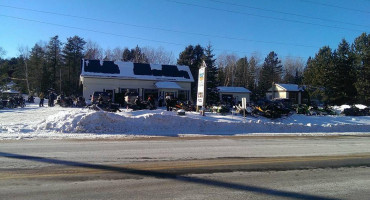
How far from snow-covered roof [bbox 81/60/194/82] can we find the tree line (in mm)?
5555

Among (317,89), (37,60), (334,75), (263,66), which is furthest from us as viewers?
(263,66)

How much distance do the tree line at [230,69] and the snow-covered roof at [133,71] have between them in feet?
18.2

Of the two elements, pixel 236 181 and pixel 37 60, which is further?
pixel 37 60

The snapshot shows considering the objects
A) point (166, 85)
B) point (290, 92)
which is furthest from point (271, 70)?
point (166, 85)

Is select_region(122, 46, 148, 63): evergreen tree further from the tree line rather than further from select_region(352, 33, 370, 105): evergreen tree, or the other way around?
select_region(352, 33, 370, 105): evergreen tree

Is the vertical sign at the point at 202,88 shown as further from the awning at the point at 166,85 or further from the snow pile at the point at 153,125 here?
the awning at the point at 166,85

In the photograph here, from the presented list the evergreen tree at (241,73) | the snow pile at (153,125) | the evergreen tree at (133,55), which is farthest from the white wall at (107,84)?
the evergreen tree at (241,73)

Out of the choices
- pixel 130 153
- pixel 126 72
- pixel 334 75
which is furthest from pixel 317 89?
pixel 130 153

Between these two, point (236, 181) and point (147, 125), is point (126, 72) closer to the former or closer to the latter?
point (147, 125)

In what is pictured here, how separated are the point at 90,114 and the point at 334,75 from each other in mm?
34154

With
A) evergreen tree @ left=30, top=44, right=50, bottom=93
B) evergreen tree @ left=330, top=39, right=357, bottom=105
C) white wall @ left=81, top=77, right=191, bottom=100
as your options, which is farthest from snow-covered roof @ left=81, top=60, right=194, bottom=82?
evergreen tree @ left=30, top=44, right=50, bottom=93

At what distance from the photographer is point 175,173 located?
6914 millimetres

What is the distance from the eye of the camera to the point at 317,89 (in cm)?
3991

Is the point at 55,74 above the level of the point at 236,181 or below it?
above
